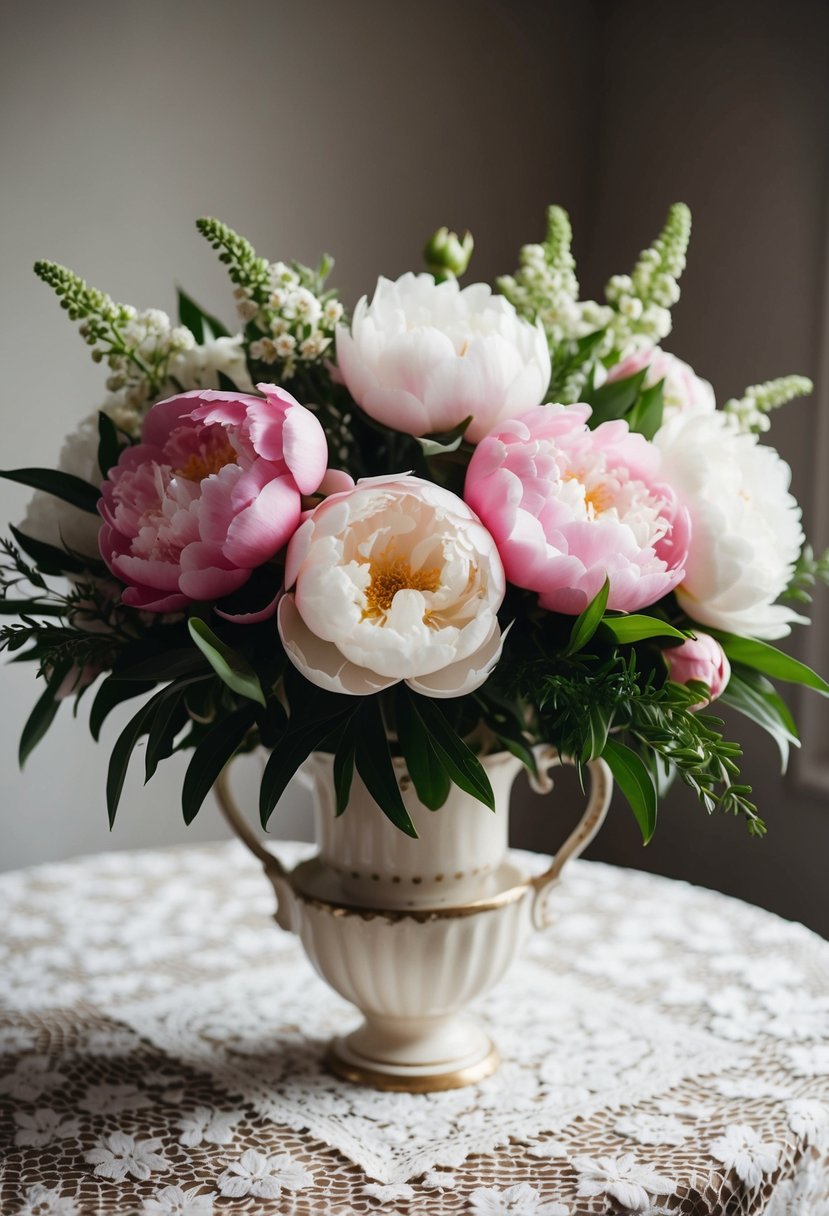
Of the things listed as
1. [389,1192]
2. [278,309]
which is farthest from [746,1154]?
[278,309]

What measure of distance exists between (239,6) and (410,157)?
384 mm

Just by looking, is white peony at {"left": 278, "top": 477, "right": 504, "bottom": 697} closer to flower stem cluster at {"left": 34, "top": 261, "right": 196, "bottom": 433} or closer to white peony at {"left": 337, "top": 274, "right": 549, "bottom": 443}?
white peony at {"left": 337, "top": 274, "right": 549, "bottom": 443}

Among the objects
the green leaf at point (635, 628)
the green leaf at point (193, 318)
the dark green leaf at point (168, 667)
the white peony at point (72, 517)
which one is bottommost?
the dark green leaf at point (168, 667)

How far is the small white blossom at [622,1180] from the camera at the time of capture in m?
0.70

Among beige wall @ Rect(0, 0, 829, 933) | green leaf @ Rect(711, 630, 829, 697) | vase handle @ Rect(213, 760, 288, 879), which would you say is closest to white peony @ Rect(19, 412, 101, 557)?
vase handle @ Rect(213, 760, 288, 879)

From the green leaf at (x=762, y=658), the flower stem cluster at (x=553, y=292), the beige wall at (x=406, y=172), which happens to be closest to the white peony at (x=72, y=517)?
the flower stem cluster at (x=553, y=292)

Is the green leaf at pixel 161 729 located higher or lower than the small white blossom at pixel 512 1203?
higher

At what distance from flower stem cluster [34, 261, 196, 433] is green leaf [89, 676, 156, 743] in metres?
0.20

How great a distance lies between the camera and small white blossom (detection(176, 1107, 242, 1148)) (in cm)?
78

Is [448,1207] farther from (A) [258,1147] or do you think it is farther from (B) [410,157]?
(B) [410,157]

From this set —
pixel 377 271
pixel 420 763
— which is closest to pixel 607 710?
pixel 420 763

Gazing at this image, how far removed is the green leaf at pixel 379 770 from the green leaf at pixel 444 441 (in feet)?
0.56

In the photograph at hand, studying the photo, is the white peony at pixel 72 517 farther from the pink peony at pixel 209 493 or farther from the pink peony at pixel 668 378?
the pink peony at pixel 668 378

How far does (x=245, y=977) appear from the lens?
43.3 inches
